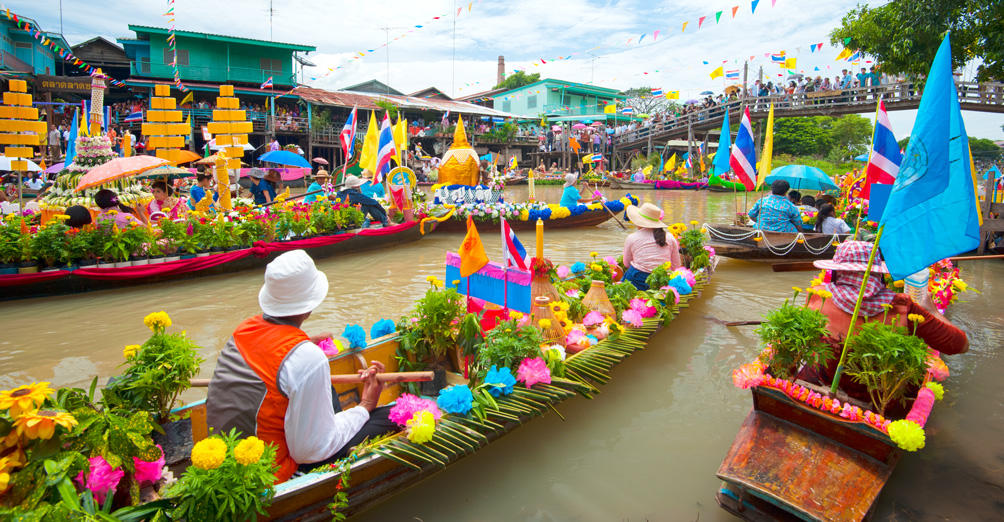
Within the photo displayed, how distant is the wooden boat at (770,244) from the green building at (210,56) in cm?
2310

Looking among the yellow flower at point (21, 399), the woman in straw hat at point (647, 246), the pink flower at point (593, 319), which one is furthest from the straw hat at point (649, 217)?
the yellow flower at point (21, 399)

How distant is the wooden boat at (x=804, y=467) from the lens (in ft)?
9.09

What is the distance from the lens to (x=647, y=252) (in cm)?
632

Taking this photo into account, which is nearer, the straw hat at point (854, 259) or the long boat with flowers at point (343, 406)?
the long boat with flowers at point (343, 406)

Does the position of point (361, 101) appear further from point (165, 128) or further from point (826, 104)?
point (826, 104)

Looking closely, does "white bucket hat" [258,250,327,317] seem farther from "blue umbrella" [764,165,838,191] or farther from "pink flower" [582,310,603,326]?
"blue umbrella" [764,165,838,191]

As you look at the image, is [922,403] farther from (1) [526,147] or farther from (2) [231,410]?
(1) [526,147]

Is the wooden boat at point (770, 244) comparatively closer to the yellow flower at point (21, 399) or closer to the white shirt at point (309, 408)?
the white shirt at point (309, 408)

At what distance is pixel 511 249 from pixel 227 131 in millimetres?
8765

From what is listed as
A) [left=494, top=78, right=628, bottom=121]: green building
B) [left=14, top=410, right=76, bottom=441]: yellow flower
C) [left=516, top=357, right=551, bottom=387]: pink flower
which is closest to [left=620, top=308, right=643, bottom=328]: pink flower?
[left=516, top=357, right=551, bottom=387]: pink flower

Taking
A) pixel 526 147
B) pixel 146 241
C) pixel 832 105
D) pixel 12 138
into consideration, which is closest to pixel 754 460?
pixel 146 241

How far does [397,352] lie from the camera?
162 inches

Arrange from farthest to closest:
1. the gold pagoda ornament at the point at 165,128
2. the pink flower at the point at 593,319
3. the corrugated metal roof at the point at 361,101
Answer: the corrugated metal roof at the point at 361,101
the gold pagoda ornament at the point at 165,128
the pink flower at the point at 593,319

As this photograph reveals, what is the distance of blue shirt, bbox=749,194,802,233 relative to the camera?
30.7 feet
